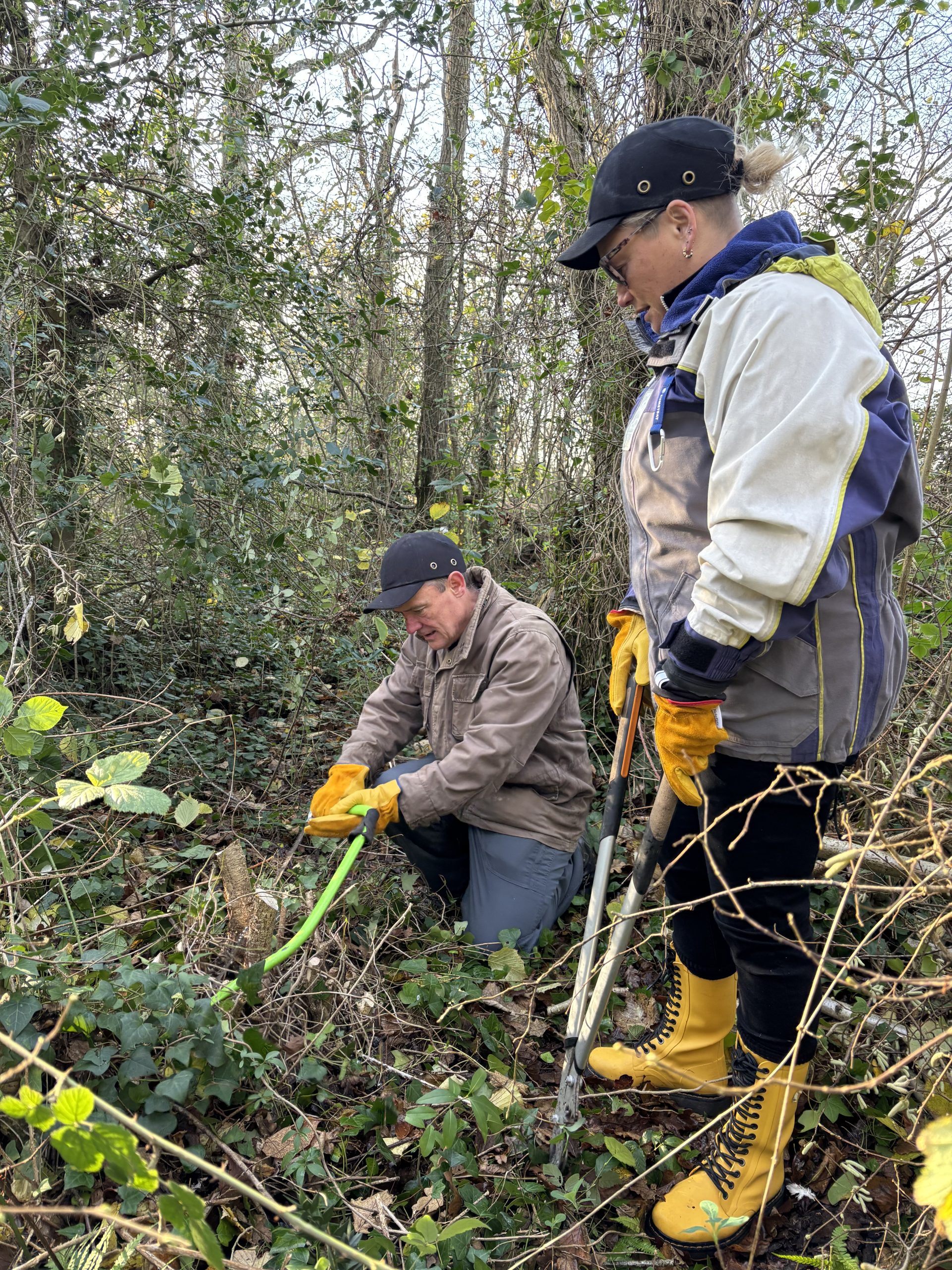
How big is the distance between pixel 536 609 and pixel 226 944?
1648 mm

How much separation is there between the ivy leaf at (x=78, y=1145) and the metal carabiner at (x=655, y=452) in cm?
157

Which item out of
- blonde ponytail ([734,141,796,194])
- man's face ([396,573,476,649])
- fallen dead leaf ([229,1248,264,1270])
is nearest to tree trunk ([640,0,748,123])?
blonde ponytail ([734,141,796,194])

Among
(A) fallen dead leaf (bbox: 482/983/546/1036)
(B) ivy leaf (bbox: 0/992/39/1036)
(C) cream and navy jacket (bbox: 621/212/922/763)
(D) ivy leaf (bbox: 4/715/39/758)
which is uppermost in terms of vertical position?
(C) cream and navy jacket (bbox: 621/212/922/763)

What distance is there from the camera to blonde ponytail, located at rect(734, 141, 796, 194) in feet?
6.10

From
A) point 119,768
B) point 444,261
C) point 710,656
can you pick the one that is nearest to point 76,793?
point 119,768

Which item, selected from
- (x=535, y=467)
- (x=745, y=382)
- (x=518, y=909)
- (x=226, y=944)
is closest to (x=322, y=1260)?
(x=226, y=944)

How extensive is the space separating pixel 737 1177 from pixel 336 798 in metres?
1.68

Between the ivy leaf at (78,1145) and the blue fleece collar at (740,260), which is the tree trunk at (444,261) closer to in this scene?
the blue fleece collar at (740,260)

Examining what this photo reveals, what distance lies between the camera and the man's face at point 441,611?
2979 mm

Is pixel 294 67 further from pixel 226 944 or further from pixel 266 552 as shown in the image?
pixel 226 944

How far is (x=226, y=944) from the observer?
2.17 meters

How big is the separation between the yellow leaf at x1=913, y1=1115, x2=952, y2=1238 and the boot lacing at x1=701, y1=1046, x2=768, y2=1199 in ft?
4.31

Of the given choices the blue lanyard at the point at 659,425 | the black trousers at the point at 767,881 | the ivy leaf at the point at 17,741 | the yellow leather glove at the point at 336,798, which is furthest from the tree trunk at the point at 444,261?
the ivy leaf at the point at 17,741

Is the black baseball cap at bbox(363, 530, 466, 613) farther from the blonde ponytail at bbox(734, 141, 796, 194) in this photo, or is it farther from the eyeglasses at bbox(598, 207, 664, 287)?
the blonde ponytail at bbox(734, 141, 796, 194)
